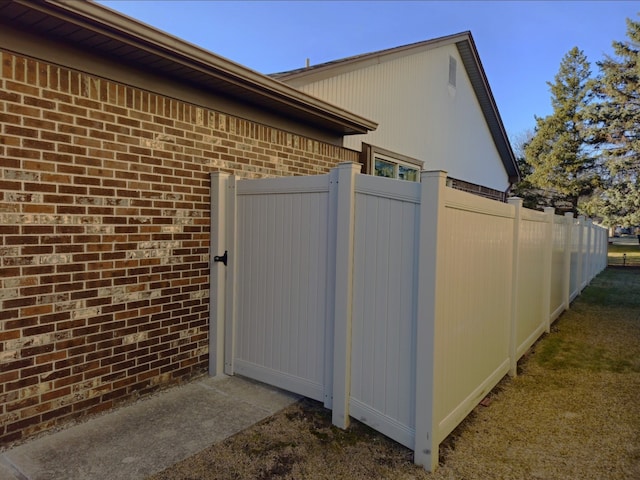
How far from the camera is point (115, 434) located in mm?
3045

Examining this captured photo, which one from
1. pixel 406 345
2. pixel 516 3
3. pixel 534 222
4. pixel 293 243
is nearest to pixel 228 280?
pixel 293 243

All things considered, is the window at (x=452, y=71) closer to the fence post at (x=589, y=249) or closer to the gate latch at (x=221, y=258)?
the fence post at (x=589, y=249)

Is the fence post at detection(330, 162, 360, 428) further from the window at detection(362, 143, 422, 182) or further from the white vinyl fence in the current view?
the window at detection(362, 143, 422, 182)

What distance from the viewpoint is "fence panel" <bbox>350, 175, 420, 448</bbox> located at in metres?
2.87

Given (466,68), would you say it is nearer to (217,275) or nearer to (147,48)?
(217,275)

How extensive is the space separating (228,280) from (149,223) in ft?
3.12

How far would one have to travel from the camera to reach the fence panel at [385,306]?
2.87 metres

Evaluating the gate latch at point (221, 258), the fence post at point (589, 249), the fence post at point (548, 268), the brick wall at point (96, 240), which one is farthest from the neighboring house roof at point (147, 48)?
the fence post at point (589, 249)

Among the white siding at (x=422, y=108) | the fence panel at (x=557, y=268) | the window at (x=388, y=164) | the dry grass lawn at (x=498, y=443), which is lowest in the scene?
the dry grass lawn at (x=498, y=443)

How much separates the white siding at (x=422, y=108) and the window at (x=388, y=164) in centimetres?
15

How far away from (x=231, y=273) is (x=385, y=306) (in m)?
1.77

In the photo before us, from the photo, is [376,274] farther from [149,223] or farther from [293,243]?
[149,223]

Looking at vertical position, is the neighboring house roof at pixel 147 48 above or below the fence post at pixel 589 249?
above

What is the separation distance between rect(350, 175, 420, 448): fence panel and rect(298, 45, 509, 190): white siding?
11.8 ft
